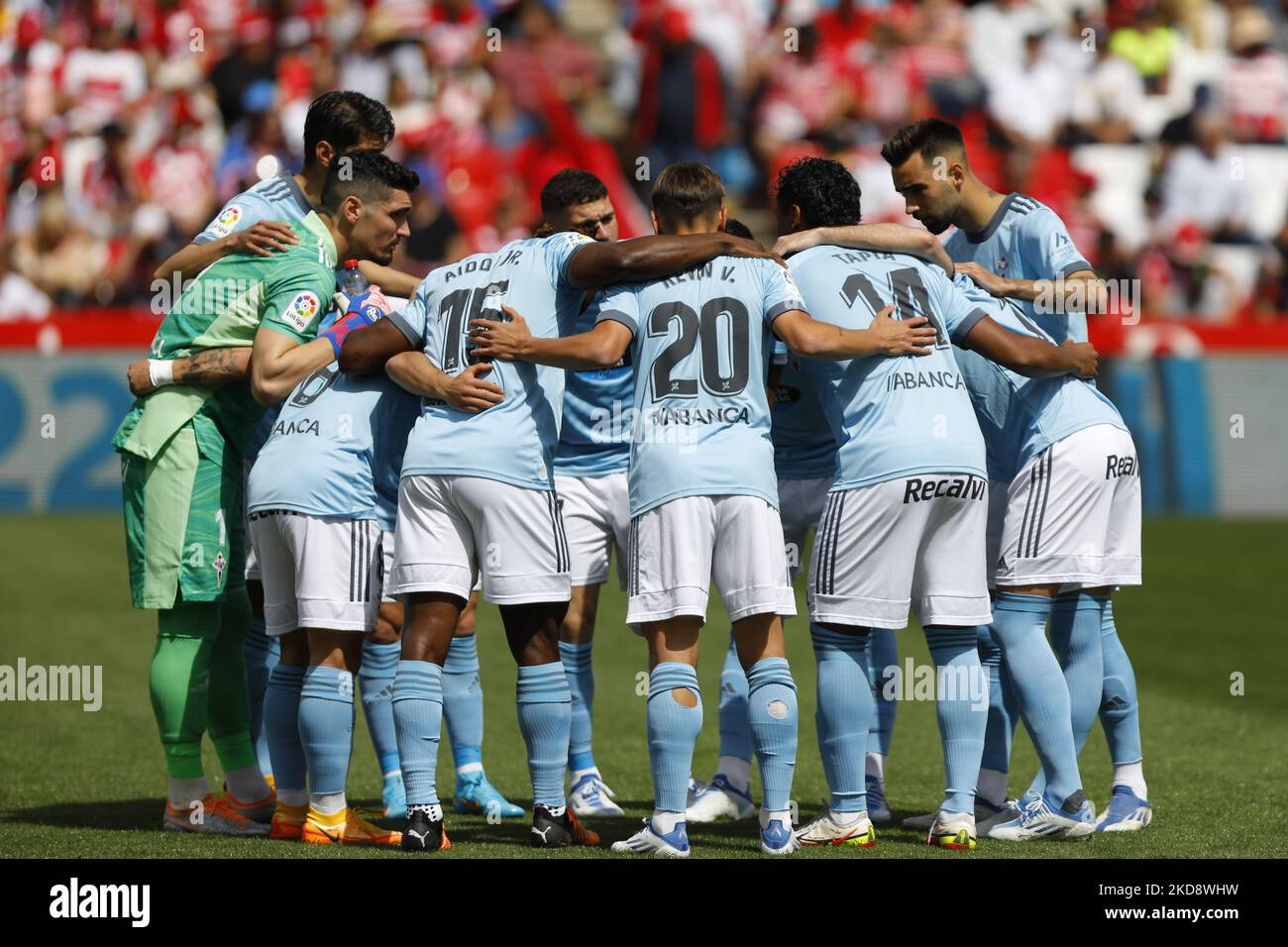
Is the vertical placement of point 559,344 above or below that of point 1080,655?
above

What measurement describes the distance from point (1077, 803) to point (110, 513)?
13.0 meters

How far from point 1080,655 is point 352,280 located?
3.20 m

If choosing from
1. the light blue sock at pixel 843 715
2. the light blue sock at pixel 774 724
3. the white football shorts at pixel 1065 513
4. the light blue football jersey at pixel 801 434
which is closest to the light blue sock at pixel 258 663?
the light blue football jersey at pixel 801 434

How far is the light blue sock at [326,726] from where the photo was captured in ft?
19.6

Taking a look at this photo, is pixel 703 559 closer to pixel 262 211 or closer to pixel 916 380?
pixel 916 380

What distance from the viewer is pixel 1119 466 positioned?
672cm

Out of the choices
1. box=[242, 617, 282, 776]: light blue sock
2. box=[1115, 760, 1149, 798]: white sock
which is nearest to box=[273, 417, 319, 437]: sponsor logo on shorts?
box=[242, 617, 282, 776]: light blue sock

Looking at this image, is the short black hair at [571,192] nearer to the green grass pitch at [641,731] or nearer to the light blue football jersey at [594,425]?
the light blue football jersey at [594,425]

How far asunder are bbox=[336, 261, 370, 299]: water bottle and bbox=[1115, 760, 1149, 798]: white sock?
3.49 meters

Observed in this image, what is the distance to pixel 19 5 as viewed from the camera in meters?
21.1

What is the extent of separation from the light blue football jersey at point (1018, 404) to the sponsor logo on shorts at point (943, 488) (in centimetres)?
69

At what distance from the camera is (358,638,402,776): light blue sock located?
23.2ft

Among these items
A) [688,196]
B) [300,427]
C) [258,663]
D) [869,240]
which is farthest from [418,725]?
[869,240]
